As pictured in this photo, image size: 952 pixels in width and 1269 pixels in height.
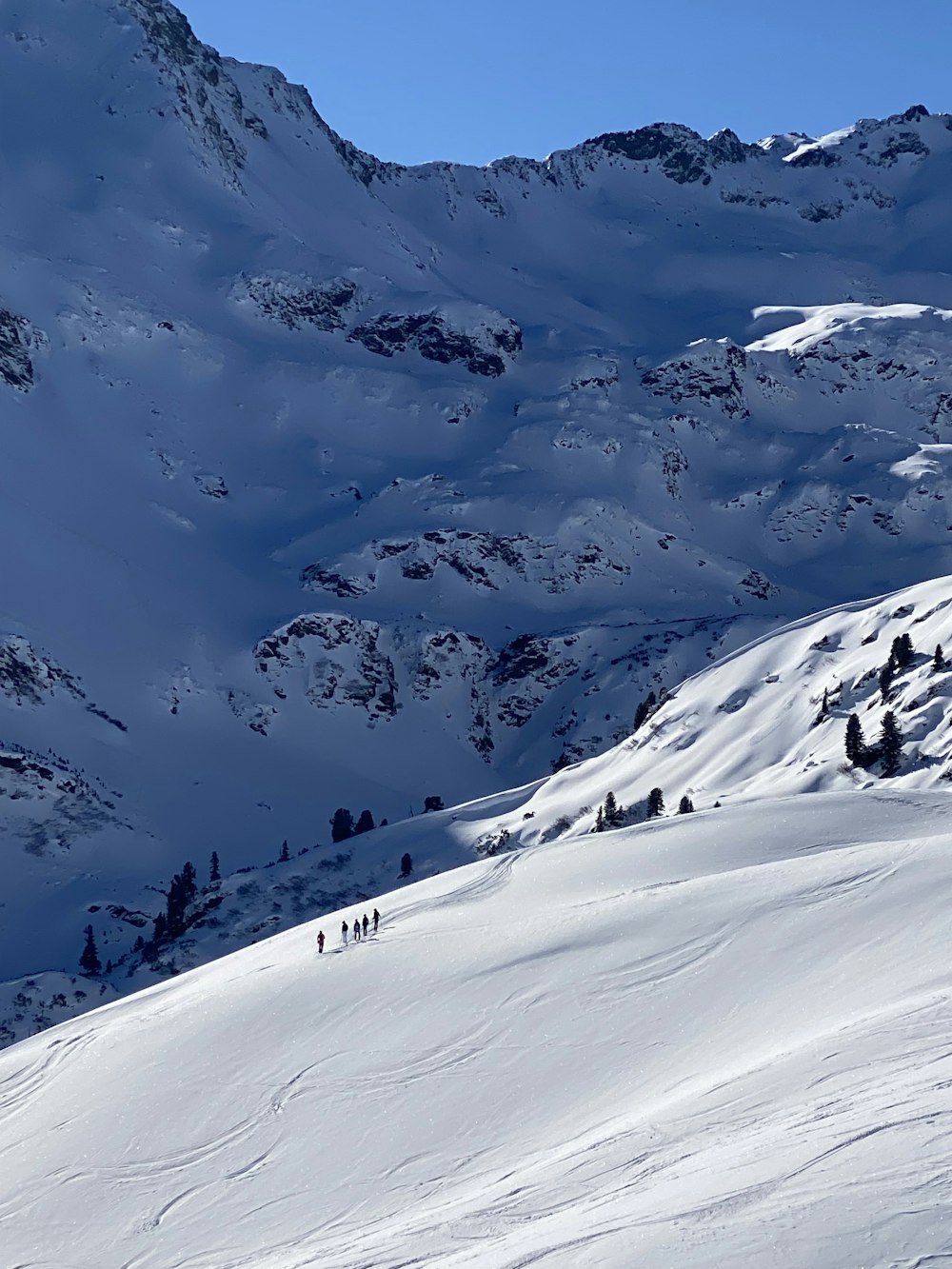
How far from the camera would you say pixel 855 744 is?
68.1 metres

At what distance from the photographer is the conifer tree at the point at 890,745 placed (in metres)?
64.9

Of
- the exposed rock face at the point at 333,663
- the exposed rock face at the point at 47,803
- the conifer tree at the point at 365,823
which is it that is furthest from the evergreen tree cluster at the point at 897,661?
the exposed rock face at the point at 333,663

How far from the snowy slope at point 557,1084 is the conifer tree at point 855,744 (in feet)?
68.7

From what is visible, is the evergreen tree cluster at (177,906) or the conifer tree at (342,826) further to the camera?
the conifer tree at (342,826)

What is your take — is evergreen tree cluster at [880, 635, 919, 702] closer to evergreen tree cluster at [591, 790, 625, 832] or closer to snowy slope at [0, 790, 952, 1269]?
evergreen tree cluster at [591, 790, 625, 832]

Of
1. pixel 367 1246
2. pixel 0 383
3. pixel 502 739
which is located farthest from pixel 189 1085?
pixel 0 383

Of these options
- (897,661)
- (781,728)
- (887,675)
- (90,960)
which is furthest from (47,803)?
(897,661)

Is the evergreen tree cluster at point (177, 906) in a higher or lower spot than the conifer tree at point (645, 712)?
lower

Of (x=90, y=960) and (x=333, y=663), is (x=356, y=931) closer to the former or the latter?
(x=90, y=960)

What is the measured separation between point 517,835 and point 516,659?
72.9 meters

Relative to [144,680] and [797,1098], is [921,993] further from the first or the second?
[144,680]

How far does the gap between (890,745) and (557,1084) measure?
4025cm

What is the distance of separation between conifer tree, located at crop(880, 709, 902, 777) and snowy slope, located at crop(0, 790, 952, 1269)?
18169 millimetres

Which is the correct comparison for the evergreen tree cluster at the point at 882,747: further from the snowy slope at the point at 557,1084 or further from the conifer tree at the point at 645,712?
the conifer tree at the point at 645,712
